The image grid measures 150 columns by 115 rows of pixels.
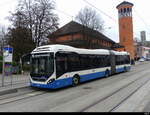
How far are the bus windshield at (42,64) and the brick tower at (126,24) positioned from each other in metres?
50.1

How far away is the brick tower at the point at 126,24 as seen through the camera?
54.6m

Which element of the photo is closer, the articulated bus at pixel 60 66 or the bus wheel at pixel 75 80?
the articulated bus at pixel 60 66

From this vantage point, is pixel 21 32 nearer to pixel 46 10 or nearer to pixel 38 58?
pixel 46 10

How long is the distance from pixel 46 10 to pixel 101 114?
26329mm

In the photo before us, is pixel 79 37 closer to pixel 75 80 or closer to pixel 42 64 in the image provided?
pixel 75 80

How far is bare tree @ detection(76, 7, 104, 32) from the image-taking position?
3441 centimetres

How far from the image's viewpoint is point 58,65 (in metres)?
10.2

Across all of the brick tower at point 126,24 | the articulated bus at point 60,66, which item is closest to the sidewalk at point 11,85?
the articulated bus at point 60,66

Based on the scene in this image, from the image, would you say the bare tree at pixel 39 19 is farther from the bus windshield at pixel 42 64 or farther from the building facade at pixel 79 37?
the bus windshield at pixel 42 64

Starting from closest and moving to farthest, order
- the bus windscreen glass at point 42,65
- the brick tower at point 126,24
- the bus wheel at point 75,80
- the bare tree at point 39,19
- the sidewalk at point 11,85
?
1. the sidewalk at point 11,85
2. the bus windscreen glass at point 42,65
3. the bus wheel at point 75,80
4. the bare tree at point 39,19
5. the brick tower at point 126,24

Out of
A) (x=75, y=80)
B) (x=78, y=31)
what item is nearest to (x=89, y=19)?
(x=78, y=31)

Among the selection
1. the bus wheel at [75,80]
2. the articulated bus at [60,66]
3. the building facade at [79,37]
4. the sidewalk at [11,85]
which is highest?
the building facade at [79,37]

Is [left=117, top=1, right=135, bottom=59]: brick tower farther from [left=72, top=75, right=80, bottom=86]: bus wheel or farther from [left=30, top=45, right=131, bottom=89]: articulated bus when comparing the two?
[left=72, top=75, right=80, bottom=86]: bus wheel

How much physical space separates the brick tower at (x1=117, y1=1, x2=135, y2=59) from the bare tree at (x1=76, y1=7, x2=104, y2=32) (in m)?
23.9
